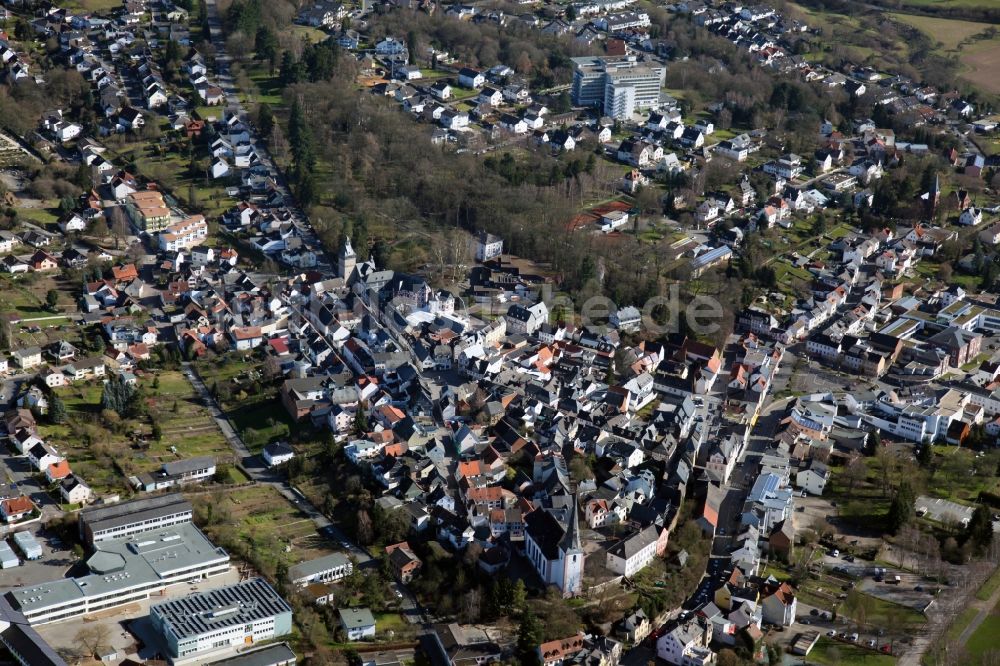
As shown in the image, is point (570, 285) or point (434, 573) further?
point (570, 285)

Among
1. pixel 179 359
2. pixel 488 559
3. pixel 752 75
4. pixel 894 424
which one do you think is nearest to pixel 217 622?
pixel 488 559

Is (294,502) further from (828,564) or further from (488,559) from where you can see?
(828,564)

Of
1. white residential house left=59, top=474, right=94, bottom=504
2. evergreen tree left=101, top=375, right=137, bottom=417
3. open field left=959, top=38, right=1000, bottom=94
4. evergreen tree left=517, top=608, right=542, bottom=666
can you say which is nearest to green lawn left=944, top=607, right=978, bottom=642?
evergreen tree left=517, top=608, right=542, bottom=666

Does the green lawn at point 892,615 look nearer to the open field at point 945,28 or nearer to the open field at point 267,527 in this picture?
the open field at point 267,527

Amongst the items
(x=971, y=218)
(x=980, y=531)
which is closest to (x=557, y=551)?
(x=980, y=531)

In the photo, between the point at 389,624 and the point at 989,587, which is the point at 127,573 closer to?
the point at 389,624

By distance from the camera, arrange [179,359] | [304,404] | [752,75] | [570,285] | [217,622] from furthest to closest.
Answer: [752,75], [570,285], [179,359], [304,404], [217,622]

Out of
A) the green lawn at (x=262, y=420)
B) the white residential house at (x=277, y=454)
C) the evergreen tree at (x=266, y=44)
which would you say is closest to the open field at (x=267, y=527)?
the white residential house at (x=277, y=454)
